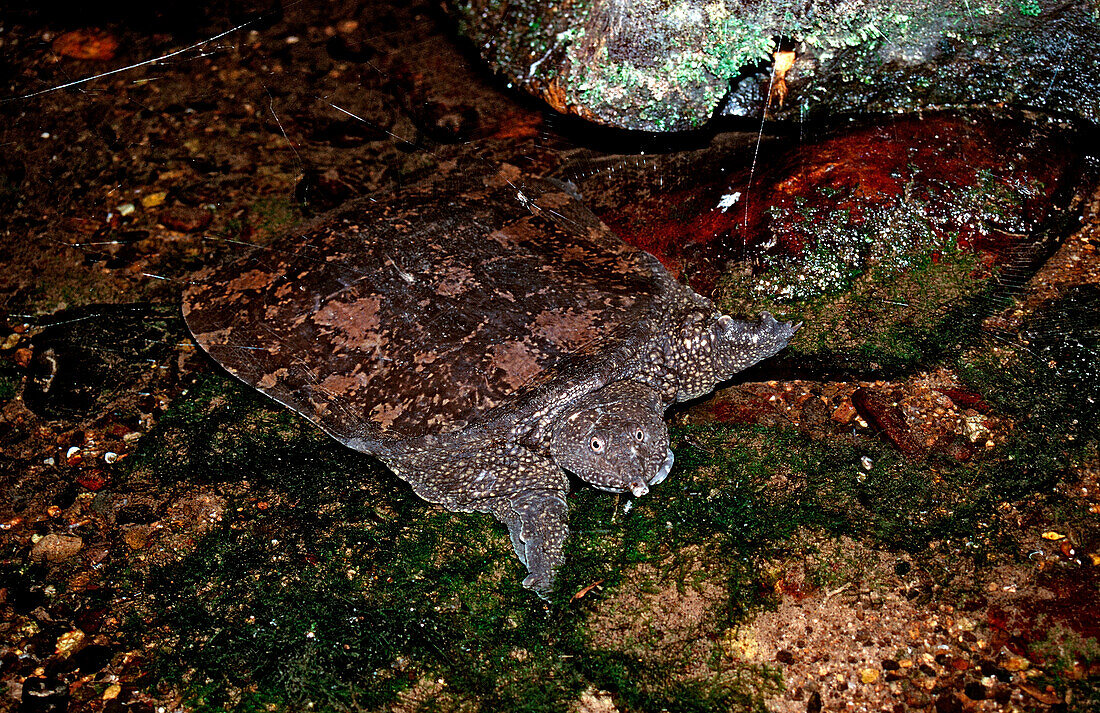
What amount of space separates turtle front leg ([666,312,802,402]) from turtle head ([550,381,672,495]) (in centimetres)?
24

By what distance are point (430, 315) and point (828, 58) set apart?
2654 millimetres

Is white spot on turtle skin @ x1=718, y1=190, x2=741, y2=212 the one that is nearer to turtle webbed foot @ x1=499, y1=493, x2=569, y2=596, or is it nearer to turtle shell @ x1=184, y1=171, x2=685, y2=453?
turtle shell @ x1=184, y1=171, x2=685, y2=453

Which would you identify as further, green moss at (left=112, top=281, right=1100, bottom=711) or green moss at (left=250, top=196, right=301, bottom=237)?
green moss at (left=250, top=196, right=301, bottom=237)

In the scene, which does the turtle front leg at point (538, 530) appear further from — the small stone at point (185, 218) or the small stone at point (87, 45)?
the small stone at point (87, 45)

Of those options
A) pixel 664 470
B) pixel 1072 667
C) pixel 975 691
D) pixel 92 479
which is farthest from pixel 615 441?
pixel 92 479

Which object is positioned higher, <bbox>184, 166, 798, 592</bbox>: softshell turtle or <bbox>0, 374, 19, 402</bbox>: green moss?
<bbox>184, 166, 798, 592</bbox>: softshell turtle

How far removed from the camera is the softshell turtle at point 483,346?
9.61 feet

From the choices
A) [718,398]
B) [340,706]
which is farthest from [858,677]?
[340,706]

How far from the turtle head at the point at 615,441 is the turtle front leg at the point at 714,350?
235 mm

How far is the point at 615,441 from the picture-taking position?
286cm

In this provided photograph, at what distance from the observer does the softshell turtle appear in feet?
9.61

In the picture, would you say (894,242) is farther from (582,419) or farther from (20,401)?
(20,401)

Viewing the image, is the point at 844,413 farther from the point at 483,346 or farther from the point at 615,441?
the point at 483,346

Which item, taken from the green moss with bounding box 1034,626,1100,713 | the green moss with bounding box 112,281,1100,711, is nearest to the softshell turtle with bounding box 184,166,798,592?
the green moss with bounding box 112,281,1100,711
